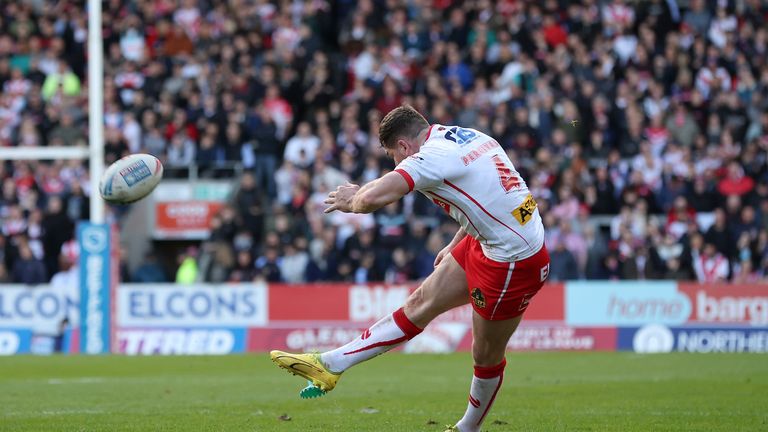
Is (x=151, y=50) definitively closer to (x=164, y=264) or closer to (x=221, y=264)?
(x=164, y=264)

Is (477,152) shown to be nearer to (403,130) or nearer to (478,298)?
(403,130)

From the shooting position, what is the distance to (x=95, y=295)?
18391 mm

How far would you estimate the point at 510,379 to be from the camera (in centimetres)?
1349

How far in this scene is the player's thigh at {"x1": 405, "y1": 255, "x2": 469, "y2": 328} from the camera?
8289 mm

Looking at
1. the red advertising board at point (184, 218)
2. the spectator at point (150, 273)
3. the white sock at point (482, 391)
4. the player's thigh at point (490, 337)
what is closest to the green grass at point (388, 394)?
the white sock at point (482, 391)

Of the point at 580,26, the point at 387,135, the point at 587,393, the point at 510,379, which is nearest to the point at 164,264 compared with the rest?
the point at 580,26

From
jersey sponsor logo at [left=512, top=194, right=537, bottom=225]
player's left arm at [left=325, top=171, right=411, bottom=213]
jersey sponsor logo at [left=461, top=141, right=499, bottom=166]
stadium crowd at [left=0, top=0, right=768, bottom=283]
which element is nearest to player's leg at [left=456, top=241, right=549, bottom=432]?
jersey sponsor logo at [left=512, top=194, right=537, bottom=225]

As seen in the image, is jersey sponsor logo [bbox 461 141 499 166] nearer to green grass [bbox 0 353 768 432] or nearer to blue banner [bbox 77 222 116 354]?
green grass [bbox 0 353 768 432]

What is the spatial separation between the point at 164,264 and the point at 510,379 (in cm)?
1229

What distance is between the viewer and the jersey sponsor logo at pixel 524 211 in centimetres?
792

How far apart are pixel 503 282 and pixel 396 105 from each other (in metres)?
15.4

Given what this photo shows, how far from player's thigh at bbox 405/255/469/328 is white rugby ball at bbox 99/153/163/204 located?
237 cm

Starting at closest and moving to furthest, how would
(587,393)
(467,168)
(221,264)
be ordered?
(467,168) < (587,393) < (221,264)

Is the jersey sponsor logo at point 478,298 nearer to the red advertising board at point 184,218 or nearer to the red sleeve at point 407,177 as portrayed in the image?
the red sleeve at point 407,177
